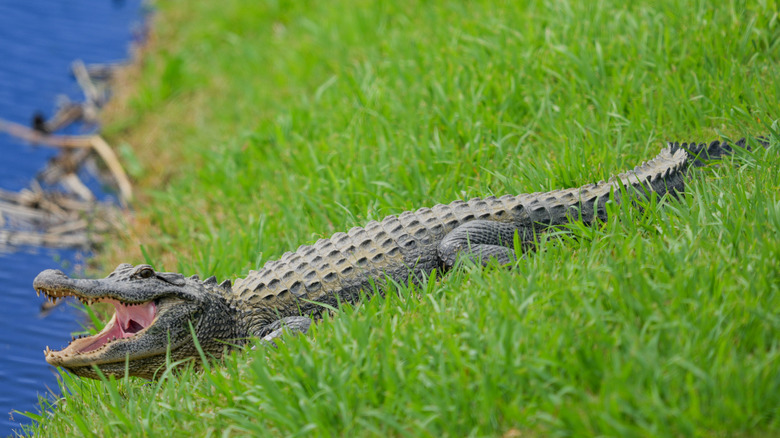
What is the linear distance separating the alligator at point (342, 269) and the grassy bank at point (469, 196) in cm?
25

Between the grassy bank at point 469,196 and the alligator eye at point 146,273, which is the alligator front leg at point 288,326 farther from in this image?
the alligator eye at point 146,273

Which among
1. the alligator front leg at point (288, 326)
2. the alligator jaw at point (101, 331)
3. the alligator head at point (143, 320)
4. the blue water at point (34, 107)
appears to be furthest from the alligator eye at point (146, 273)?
the blue water at point (34, 107)

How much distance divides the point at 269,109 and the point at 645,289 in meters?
5.79

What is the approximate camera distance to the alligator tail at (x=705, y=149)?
4598 mm

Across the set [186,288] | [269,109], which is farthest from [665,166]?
[269,109]

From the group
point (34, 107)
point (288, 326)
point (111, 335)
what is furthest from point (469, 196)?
point (34, 107)

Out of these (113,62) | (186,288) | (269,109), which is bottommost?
(186,288)

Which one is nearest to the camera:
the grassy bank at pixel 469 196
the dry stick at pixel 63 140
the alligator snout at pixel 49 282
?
the grassy bank at pixel 469 196

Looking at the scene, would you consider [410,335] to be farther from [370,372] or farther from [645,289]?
[645,289]

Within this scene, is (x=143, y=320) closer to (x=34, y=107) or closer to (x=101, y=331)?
(x=101, y=331)

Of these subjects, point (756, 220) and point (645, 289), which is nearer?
point (645, 289)

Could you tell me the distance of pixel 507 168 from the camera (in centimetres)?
527

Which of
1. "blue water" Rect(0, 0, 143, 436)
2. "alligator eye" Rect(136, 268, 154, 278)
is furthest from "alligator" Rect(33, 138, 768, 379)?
"blue water" Rect(0, 0, 143, 436)

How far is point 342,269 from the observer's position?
441 centimetres
